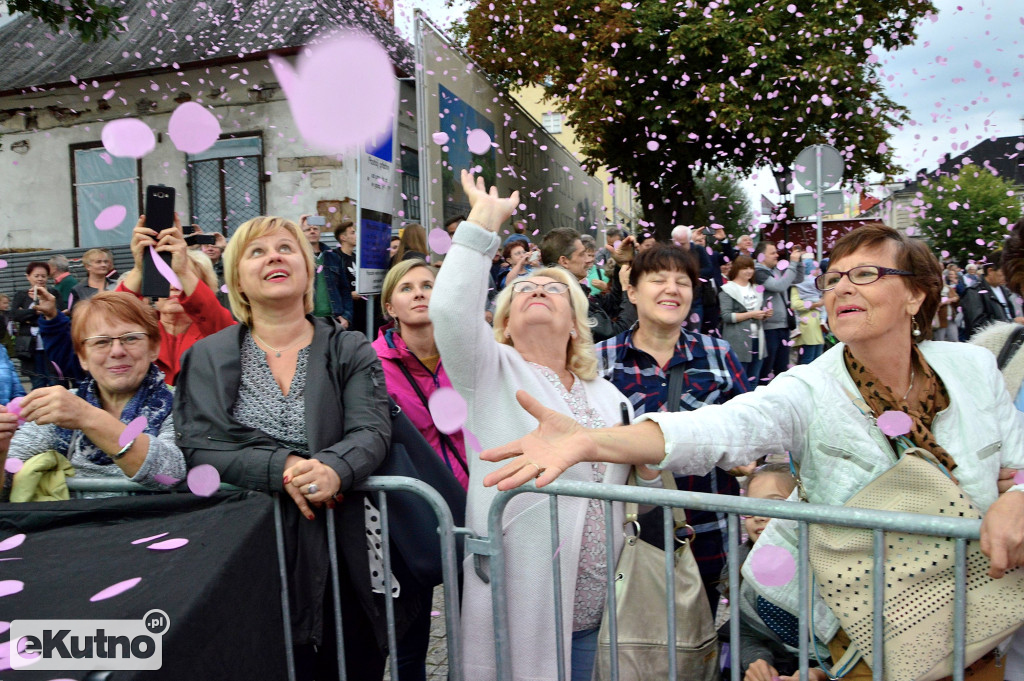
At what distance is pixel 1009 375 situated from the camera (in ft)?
7.14

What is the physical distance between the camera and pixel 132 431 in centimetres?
216

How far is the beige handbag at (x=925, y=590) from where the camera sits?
1638 millimetres

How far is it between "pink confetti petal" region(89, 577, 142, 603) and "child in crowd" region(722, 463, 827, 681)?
136 centimetres

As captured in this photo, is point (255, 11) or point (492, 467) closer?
point (492, 467)

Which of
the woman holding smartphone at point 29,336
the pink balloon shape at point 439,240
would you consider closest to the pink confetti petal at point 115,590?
the pink balloon shape at point 439,240

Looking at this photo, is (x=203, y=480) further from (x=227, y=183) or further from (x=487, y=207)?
(x=227, y=183)

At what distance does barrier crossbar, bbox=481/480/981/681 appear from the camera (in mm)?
1624

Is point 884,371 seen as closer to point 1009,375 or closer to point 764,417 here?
point 764,417

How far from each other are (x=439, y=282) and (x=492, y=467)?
1.96ft

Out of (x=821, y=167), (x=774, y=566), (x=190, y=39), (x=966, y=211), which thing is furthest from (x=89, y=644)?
(x=966, y=211)

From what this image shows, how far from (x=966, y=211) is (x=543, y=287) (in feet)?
147

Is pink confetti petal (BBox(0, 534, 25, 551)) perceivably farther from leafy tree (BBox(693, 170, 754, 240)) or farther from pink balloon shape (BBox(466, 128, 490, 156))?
leafy tree (BBox(693, 170, 754, 240))

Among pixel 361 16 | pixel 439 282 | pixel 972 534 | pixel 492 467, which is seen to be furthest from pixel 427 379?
pixel 361 16

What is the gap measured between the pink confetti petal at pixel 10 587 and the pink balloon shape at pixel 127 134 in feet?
39.5
